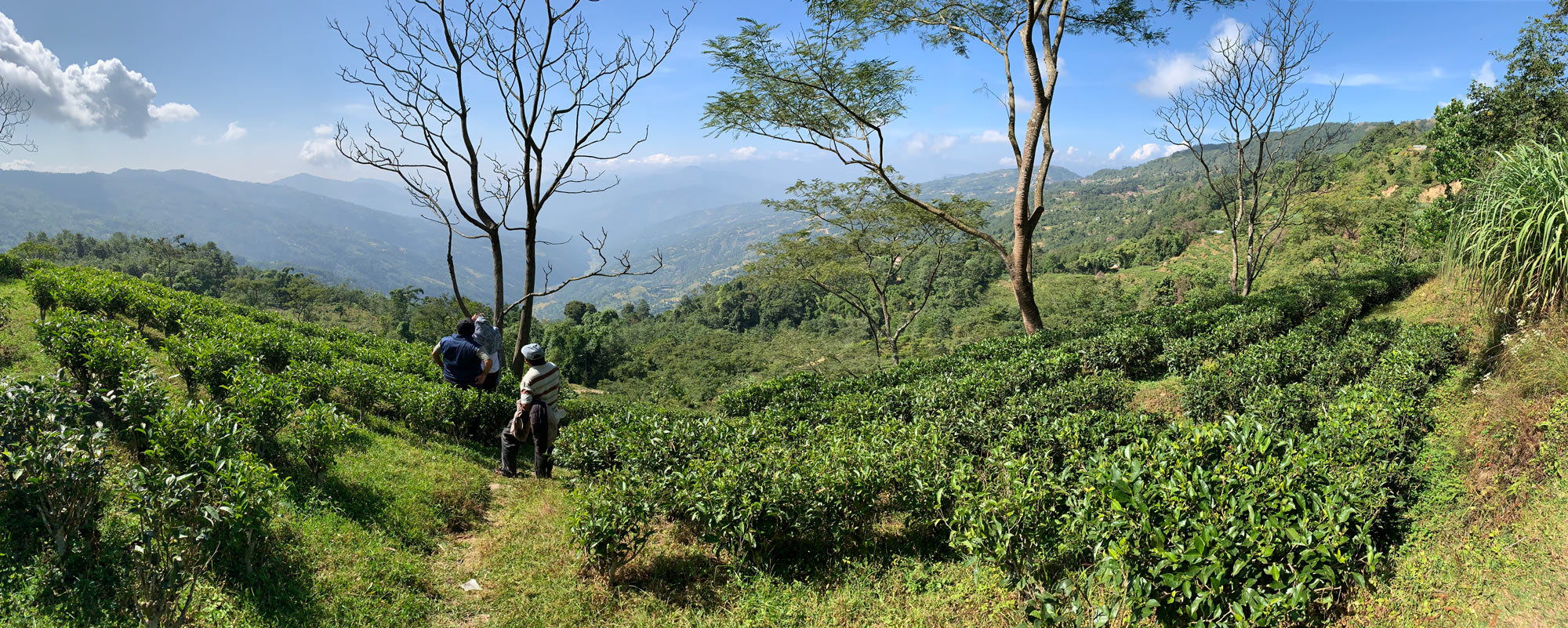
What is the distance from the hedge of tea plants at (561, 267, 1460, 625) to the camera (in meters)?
3.14

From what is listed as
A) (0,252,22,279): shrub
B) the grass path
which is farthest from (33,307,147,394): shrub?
(0,252,22,279): shrub

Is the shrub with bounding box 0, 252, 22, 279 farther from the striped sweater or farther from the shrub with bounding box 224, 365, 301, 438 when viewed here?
the striped sweater

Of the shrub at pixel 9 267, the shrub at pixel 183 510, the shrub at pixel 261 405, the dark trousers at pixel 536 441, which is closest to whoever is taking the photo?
the shrub at pixel 183 510

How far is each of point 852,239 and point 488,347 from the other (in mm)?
15099

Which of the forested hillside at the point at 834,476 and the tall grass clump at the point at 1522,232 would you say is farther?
the tall grass clump at the point at 1522,232

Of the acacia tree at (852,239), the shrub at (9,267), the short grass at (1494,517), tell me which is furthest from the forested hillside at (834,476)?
the acacia tree at (852,239)

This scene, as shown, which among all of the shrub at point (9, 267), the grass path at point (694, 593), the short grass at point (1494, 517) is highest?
the shrub at point (9, 267)

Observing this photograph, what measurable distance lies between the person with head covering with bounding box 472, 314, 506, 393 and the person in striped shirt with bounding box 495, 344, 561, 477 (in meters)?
1.45

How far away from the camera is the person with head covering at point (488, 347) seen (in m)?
7.81

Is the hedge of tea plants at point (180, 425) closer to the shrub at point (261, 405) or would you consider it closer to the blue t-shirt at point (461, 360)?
the shrub at point (261, 405)

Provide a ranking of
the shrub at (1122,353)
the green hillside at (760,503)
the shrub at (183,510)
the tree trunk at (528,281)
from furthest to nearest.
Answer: the shrub at (1122,353) < the tree trunk at (528,281) < the green hillside at (760,503) < the shrub at (183,510)

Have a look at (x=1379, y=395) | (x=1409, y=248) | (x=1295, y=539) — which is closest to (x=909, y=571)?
(x=1295, y=539)

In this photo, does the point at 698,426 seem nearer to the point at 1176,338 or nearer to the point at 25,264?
the point at 1176,338

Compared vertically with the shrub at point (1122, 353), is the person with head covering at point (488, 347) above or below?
above
